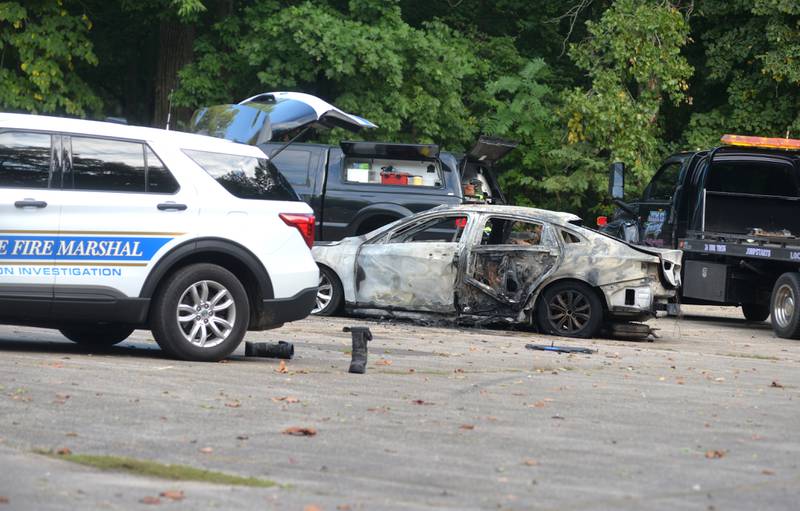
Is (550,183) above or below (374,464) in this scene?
above

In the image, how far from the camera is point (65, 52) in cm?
2750

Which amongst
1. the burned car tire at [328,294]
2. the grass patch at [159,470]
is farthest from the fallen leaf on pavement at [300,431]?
the burned car tire at [328,294]

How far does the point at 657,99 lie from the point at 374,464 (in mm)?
23364

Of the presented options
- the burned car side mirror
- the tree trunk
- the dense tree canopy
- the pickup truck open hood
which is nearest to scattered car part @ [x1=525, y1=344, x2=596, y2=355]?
the pickup truck open hood

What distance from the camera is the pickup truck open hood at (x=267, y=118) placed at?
16109 millimetres

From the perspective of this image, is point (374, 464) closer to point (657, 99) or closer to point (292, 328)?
point (292, 328)

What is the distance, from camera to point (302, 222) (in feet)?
37.7

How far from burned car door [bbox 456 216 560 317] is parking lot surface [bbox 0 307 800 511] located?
254 cm

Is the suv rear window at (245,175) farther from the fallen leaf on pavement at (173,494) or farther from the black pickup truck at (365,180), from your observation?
the black pickup truck at (365,180)

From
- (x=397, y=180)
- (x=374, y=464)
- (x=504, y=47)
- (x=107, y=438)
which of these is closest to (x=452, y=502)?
(x=374, y=464)

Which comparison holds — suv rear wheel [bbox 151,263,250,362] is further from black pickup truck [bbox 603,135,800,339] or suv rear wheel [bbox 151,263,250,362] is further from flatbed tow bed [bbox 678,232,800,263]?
black pickup truck [bbox 603,135,800,339]

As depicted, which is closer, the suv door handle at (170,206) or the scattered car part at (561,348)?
the suv door handle at (170,206)

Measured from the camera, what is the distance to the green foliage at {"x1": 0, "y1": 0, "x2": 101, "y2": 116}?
26844 millimetres

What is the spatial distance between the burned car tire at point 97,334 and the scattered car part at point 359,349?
87.4 inches
